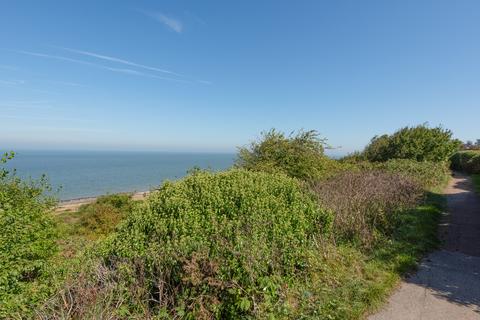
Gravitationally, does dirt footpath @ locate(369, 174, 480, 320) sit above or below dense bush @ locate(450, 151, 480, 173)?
below

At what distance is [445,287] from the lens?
A: 5.69 m

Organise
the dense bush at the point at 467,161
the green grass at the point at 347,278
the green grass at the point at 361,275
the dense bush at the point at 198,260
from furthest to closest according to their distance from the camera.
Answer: the dense bush at the point at 467,161 → the green grass at the point at 361,275 → the green grass at the point at 347,278 → the dense bush at the point at 198,260

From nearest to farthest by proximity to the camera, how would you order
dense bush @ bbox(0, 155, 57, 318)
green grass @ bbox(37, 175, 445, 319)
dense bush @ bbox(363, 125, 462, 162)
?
1. green grass @ bbox(37, 175, 445, 319)
2. dense bush @ bbox(0, 155, 57, 318)
3. dense bush @ bbox(363, 125, 462, 162)

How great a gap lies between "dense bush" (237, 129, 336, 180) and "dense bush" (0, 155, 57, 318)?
336 inches

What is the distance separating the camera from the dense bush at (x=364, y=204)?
8.02 m

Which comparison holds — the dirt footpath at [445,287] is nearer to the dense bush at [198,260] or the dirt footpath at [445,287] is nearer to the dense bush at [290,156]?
the dense bush at [198,260]

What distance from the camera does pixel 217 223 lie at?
5781 millimetres

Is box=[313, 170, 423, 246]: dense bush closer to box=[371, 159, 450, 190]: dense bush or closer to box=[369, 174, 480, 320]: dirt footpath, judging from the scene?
box=[369, 174, 480, 320]: dirt footpath

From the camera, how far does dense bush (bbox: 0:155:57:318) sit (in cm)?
516

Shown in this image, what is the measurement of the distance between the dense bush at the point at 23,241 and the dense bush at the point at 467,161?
35.9 meters

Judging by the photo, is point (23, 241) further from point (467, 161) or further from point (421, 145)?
point (467, 161)

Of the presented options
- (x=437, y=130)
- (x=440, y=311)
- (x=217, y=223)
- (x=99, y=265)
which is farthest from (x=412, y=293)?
(x=437, y=130)

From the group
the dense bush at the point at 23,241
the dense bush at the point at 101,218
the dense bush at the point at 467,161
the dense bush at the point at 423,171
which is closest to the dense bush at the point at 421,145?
the dense bush at the point at 467,161

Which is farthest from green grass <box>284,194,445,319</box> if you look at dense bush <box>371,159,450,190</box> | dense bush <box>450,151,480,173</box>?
dense bush <box>450,151,480,173</box>
